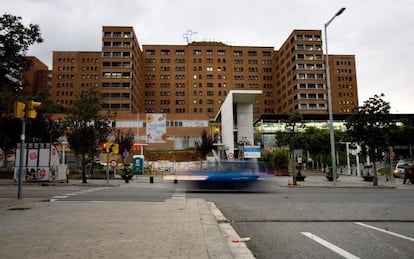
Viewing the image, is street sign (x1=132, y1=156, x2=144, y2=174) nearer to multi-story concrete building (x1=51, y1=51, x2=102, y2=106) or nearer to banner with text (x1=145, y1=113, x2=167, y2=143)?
banner with text (x1=145, y1=113, x2=167, y2=143)

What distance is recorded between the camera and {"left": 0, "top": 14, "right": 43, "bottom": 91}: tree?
32.4 feet

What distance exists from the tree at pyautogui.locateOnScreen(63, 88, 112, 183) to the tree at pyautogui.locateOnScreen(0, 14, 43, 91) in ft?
53.2

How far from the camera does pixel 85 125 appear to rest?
2656cm

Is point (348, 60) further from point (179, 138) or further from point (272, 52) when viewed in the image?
point (179, 138)

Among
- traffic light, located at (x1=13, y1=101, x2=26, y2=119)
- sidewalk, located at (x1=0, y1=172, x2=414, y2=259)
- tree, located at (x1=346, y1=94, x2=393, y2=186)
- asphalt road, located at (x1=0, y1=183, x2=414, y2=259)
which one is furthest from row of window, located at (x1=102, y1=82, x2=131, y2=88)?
sidewalk, located at (x1=0, y1=172, x2=414, y2=259)

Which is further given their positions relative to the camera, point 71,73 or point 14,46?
point 71,73

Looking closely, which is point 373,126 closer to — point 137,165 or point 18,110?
point 18,110

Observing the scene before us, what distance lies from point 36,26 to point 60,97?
125 m

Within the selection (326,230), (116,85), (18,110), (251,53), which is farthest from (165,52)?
(326,230)

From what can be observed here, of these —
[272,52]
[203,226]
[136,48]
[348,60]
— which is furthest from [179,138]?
[348,60]

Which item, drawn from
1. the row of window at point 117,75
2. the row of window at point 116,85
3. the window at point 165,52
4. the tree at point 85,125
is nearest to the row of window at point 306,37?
the window at point 165,52

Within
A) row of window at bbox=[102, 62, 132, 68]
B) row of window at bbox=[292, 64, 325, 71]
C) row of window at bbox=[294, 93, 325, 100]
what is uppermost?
row of window at bbox=[292, 64, 325, 71]

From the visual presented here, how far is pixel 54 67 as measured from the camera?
413 ft

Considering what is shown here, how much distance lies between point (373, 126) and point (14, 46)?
24.5m
